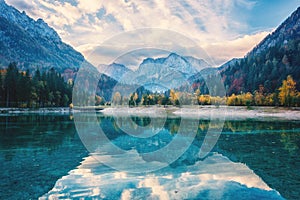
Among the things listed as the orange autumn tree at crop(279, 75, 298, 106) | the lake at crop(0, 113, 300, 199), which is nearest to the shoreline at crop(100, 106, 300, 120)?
the orange autumn tree at crop(279, 75, 298, 106)

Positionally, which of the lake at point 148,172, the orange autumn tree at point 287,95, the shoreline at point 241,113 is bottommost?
the lake at point 148,172

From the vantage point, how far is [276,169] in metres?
14.4

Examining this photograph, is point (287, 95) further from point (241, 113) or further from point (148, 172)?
point (148, 172)

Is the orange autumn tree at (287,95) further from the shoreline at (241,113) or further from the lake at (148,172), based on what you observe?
the lake at (148,172)

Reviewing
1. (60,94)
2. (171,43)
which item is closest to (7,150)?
(171,43)

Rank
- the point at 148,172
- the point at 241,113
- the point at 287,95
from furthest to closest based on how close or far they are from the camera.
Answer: the point at 241,113
the point at 287,95
the point at 148,172

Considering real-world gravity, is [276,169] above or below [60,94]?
below

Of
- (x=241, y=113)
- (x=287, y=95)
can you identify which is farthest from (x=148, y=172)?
(x=287, y=95)

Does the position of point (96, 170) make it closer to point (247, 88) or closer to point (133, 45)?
point (133, 45)

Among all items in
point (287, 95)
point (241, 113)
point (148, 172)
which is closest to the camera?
point (148, 172)

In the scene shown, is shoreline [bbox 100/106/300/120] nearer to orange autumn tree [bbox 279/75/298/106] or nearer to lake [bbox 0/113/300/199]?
orange autumn tree [bbox 279/75/298/106]

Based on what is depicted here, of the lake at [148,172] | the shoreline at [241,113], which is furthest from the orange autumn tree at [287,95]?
the lake at [148,172]

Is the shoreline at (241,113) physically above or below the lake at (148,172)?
above

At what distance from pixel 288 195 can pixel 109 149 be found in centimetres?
1377
